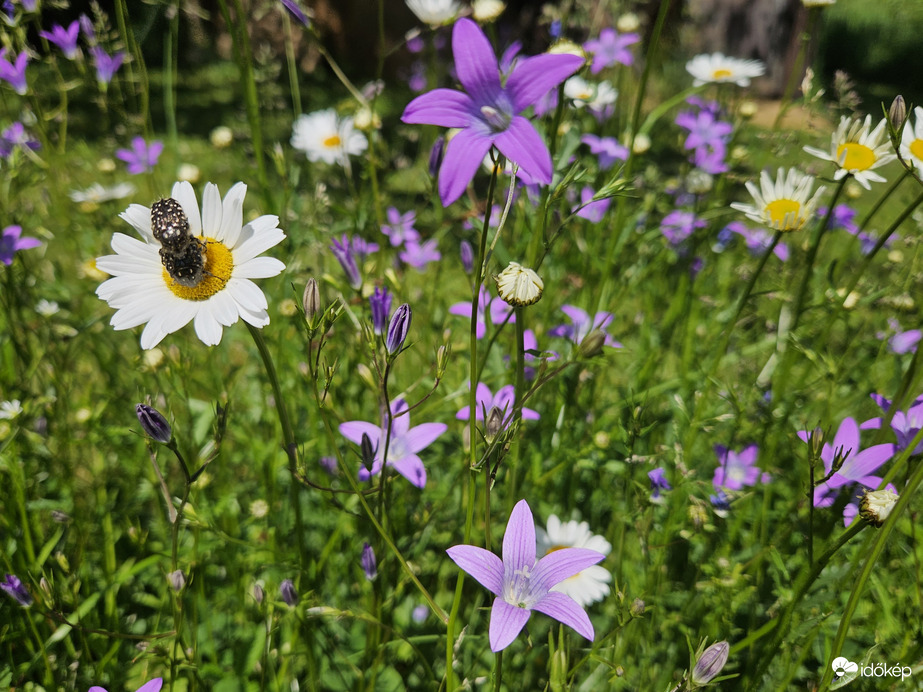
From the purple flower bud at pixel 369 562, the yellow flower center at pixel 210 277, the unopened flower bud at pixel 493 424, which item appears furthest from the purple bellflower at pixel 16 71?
the unopened flower bud at pixel 493 424

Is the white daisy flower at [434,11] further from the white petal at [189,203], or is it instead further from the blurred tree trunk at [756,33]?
the blurred tree trunk at [756,33]

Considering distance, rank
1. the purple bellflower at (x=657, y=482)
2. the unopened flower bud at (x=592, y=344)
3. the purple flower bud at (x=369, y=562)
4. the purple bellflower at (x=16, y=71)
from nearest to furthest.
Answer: the unopened flower bud at (x=592, y=344) → the purple flower bud at (x=369, y=562) → the purple bellflower at (x=657, y=482) → the purple bellflower at (x=16, y=71)

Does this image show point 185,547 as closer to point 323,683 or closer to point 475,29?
point 323,683

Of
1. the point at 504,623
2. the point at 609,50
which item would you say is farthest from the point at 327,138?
the point at 504,623

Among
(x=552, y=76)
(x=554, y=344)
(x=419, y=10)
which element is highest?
(x=419, y=10)

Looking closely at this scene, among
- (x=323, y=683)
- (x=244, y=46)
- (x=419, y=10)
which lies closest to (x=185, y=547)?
(x=323, y=683)

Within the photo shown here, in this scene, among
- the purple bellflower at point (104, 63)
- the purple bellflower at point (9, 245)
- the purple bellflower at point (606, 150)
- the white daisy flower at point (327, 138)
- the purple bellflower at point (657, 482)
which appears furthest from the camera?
the white daisy flower at point (327, 138)

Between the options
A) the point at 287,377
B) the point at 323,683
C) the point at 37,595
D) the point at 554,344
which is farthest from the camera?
the point at 554,344
